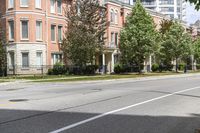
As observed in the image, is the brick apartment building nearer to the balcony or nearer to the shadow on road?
Answer: the balcony

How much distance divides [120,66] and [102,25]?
11694 millimetres

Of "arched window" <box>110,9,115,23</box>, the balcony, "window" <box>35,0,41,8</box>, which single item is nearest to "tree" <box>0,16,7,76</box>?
"window" <box>35,0,41,8</box>

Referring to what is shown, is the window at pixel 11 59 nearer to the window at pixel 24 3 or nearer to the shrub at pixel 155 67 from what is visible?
the window at pixel 24 3

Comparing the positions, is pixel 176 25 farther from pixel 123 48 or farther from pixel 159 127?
pixel 159 127

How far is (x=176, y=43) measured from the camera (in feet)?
216

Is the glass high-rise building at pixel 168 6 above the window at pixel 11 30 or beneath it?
above

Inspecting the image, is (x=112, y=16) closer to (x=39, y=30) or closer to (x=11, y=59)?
(x=39, y=30)

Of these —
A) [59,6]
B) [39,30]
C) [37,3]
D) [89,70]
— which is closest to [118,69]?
[89,70]

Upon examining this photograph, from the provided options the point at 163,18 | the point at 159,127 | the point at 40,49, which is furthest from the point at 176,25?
the point at 159,127

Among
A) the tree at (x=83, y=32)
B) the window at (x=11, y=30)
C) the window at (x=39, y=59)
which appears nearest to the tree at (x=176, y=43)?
the tree at (x=83, y=32)

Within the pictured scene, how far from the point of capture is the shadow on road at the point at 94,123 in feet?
32.1

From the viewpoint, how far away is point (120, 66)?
2391 inches

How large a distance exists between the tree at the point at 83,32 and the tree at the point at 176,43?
60.1ft

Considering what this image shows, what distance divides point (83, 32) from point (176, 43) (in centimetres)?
2212
